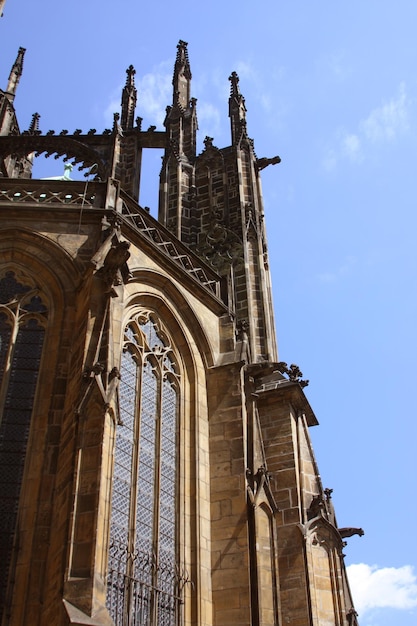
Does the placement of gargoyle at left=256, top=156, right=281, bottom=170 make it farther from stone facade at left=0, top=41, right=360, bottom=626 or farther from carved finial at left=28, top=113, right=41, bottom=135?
carved finial at left=28, top=113, right=41, bottom=135

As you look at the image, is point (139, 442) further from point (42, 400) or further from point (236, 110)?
point (236, 110)

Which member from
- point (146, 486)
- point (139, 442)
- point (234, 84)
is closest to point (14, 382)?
point (139, 442)

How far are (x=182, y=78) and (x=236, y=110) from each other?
2.64 m

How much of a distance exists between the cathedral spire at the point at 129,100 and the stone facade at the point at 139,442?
9.81 meters

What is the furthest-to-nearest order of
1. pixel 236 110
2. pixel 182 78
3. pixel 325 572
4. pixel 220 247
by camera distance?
pixel 182 78 < pixel 236 110 < pixel 220 247 < pixel 325 572

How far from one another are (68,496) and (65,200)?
Answer: 627 centimetres

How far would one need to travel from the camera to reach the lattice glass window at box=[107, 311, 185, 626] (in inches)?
432

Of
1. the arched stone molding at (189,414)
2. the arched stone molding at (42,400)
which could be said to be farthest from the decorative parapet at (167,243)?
the arched stone molding at (42,400)

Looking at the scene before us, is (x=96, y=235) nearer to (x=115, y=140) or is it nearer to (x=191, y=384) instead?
(x=191, y=384)

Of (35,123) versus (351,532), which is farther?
(35,123)

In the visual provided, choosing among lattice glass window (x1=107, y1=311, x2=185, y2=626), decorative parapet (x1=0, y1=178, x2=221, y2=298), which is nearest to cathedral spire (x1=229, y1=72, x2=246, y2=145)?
decorative parapet (x1=0, y1=178, x2=221, y2=298)

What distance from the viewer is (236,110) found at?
2314 centimetres

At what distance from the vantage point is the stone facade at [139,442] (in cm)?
1010

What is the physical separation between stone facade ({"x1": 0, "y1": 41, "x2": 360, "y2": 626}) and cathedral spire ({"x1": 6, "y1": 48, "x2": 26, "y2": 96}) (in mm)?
12409
